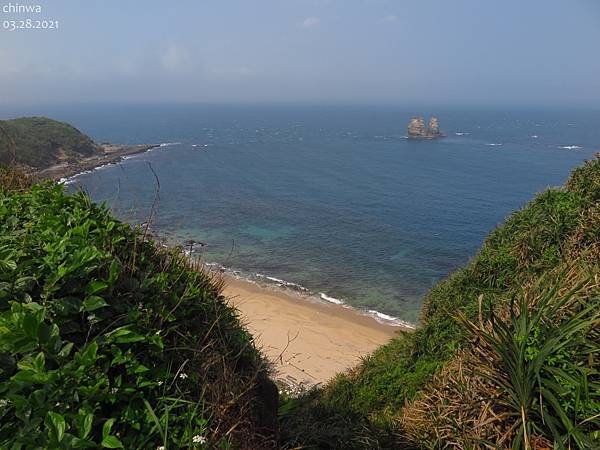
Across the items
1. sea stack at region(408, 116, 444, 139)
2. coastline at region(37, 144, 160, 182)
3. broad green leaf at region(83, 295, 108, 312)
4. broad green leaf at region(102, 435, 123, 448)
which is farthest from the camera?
sea stack at region(408, 116, 444, 139)

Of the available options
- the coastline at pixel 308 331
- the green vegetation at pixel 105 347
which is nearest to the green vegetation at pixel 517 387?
the green vegetation at pixel 105 347

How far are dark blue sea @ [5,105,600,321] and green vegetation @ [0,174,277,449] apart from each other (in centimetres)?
183

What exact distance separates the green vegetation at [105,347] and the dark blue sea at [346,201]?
1.83 metres

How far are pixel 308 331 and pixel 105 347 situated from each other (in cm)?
2086

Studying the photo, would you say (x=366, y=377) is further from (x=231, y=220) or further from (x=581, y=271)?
(x=231, y=220)

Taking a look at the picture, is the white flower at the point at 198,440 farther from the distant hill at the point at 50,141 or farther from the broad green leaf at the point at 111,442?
the distant hill at the point at 50,141

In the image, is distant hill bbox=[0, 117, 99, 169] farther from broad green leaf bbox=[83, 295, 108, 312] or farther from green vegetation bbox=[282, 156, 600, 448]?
green vegetation bbox=[282, 156, 600, 448]

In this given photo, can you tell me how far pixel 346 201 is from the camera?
4988 centimetres

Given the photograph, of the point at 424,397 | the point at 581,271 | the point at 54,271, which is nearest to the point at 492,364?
the point at 424,397

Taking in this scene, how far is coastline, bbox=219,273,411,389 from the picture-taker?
19906 mm

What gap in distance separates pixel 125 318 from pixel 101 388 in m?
0.65

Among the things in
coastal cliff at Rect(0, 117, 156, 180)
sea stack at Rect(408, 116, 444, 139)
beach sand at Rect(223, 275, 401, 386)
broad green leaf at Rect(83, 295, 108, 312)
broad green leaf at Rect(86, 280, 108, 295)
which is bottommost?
beach sand at Rect(223, 275, 401, 386)

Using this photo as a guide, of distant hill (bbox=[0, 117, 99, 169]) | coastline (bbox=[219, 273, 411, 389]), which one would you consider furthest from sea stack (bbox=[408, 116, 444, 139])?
coastline (bbox=[219, 273, 411, 389])

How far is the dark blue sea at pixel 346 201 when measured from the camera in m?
31.9
